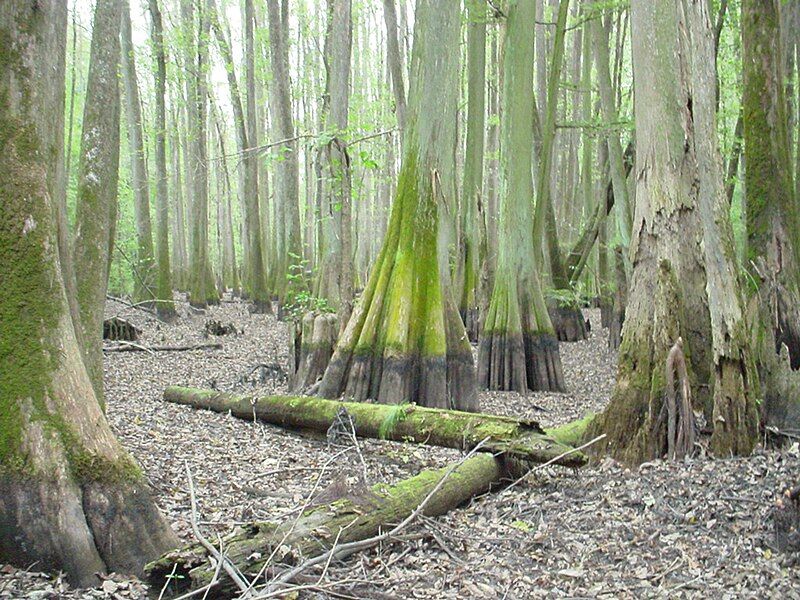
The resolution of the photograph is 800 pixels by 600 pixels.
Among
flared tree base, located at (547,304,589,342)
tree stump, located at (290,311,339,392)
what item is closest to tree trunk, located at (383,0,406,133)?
flared tree base, located at (547,304,589,342)

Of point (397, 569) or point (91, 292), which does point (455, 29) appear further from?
point (397, 569)

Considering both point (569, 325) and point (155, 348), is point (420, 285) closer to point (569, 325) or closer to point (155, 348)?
point (155, 348)

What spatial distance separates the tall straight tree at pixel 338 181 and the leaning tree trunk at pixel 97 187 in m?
2.87

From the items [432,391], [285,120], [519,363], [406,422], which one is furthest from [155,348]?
[406,422]

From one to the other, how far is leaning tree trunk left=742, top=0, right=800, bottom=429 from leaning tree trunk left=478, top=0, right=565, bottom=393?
3.65 metres

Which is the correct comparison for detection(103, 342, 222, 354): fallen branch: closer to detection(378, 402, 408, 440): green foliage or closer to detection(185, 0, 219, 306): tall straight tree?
detection(378, 402, 408, 440): green foliage

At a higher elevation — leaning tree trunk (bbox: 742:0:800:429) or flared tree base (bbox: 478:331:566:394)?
leaning tree trunk (bbox: 742:0:800:429)

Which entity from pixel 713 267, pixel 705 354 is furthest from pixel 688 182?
pixel 705 354

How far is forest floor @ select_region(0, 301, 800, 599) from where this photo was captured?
3158 mm

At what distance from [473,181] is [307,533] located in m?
11.0

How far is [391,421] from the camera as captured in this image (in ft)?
19.0

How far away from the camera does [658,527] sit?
3.73 metres

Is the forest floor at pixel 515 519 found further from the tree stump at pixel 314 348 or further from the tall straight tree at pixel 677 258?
the tree stump at pixel 314 348

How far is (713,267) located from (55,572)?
4.12 metres
